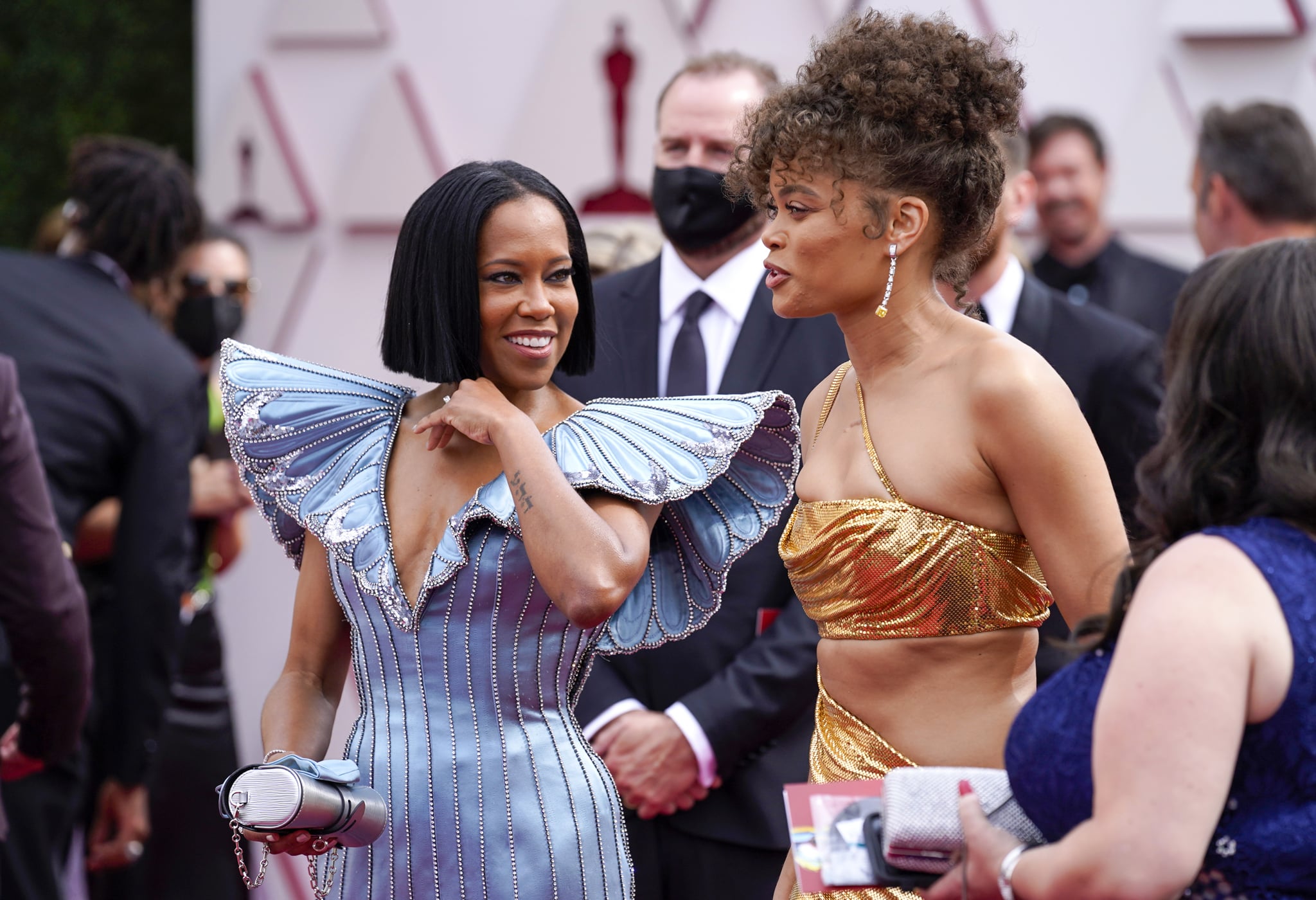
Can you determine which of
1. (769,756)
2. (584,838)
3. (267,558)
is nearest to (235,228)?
(267,558)

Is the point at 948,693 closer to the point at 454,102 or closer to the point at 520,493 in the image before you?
the point at 520,493

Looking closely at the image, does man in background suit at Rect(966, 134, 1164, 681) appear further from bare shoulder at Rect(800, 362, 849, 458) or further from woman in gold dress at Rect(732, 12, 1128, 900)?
woman in gold dress at Rect(732, 12, 1128, 900)

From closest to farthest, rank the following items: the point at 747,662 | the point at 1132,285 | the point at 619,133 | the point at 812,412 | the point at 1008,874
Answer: the point at 1008,874, the point at 812,412, the point at 747,662, the point at 1132,285, the point at 619,133

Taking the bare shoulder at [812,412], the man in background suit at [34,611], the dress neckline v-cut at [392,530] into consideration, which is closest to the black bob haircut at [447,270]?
the dress neckline v-cut at [392,530]

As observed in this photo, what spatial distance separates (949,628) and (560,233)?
0.70 meters

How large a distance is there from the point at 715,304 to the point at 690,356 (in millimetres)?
111

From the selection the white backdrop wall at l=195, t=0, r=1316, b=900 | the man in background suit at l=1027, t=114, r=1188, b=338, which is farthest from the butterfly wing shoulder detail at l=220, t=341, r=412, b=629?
the man in background suit at l=1027, t=114, r=1188, b=338

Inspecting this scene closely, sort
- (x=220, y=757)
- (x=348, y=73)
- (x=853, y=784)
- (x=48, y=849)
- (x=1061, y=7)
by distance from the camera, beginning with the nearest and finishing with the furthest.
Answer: (x=853, y=784), (x=48, y=849), (x=220, y=757), (x=1061, y=7), (x=348, y=73)

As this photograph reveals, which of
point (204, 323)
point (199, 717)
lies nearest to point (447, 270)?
point (204, 323)

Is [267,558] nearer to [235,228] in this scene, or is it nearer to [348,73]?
[235,228]

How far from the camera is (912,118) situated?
175 cm

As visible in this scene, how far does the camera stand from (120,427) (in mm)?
3188

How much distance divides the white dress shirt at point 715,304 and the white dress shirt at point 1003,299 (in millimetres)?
558

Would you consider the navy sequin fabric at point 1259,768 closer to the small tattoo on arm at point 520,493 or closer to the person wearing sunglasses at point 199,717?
the small tattoo on arm at point 520,493
